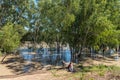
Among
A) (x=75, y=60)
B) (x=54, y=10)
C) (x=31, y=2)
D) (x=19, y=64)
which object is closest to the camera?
(x=54, y=10)

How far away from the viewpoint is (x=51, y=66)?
3228 centimetres

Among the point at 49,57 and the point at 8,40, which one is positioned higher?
the point at 8,40

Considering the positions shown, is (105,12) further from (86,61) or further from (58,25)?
(86,61)

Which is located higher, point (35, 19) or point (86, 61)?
point (35, 19)

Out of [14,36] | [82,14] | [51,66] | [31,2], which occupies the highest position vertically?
[31,2]

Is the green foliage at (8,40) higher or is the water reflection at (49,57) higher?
the green foliage at (8,40)

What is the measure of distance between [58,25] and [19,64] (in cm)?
716

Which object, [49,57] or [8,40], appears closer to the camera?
[8,40]

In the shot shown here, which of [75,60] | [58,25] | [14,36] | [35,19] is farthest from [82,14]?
[35,19]

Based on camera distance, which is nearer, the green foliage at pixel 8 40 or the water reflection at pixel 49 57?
the green foliage at pixel 8 40

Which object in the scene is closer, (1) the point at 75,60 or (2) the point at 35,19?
(1) the point at 75,60

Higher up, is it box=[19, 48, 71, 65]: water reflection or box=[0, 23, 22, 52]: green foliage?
box=[0, 23, 22, 52]: green foliage

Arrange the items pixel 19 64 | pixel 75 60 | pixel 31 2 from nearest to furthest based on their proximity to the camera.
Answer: pixel 19 64 < pixel 75 60 < pixel 31 2

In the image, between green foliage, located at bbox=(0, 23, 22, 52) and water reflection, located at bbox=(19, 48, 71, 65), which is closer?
green foliage, located at bbox=(0, 23, 22, 52)
